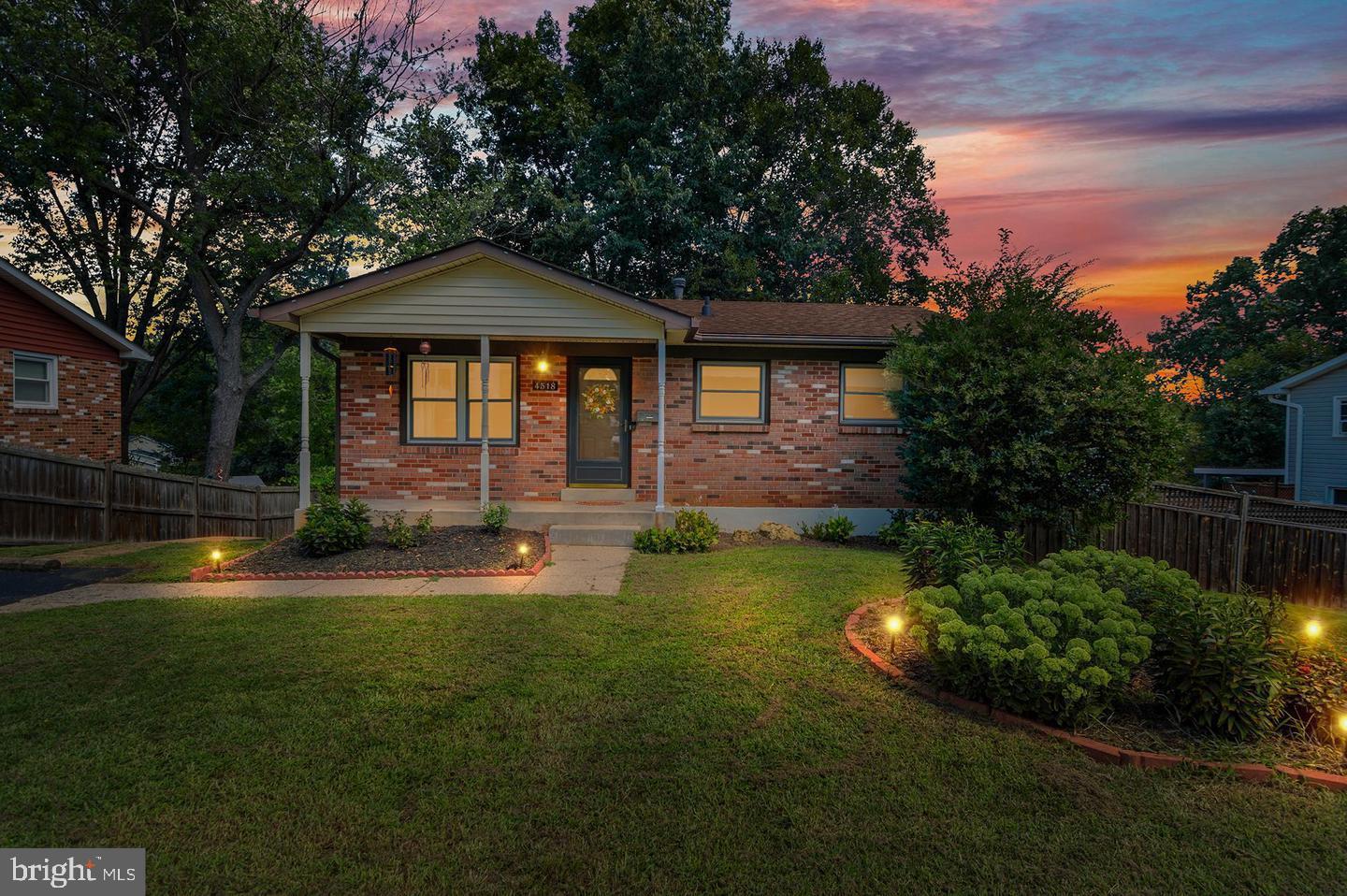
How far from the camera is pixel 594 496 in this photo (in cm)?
1166

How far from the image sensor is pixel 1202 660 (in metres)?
Answer: 3.80

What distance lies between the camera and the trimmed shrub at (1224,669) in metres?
3.67

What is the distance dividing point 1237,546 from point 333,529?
36.7ft

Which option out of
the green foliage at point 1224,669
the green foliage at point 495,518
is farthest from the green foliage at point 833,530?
the green foliage at point 1224,669

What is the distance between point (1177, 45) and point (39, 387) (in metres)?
22.1

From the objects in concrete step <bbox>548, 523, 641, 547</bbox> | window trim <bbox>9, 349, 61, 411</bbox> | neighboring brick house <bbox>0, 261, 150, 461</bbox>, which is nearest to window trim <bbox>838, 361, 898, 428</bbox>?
concrete step <bbox>548, 523, 641, 547</bbox>

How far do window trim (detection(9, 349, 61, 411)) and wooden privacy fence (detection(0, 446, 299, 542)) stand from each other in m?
3.35

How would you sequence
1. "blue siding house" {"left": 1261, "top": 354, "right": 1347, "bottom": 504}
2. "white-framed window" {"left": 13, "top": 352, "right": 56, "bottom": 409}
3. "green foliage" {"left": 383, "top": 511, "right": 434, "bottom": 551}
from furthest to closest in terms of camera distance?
"blue siding house" {"left": 1261, "top": 354, "right": 1347, "bottom": 504} < "white-framed window" {"left": 13, "top": 352, "right": 56, "bottom": 409} < "green foliage" {"left": 383, "top": 511, "right": 434, "bottom": 551}

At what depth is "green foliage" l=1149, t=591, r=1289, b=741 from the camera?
3.67 meters

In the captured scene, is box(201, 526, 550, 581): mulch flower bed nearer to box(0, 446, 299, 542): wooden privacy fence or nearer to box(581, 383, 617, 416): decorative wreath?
box(581, 383, 617, 416): decorative wreath

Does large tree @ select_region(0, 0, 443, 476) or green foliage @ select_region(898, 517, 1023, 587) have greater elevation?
large tree @ select_region(0, 0, 443, 476)

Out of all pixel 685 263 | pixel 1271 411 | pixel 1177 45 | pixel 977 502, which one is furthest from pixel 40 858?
pixel 1271 411

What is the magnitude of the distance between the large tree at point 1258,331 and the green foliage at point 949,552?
890 inches

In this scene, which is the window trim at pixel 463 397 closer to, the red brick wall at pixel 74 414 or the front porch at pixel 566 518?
the front porch at pixel 566 518
